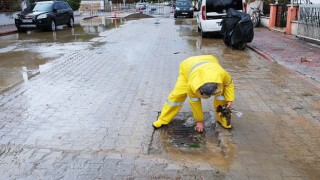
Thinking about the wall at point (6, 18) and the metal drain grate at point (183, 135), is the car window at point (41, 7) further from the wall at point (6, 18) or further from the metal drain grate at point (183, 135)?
the metal drain grate at point (183, 135)

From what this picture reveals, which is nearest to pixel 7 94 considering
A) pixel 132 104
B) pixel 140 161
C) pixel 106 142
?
pixel 132 104

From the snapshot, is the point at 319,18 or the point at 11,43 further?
the point at 11,43

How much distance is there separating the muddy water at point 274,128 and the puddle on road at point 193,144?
30 millimetres

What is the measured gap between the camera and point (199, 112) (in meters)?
4.91

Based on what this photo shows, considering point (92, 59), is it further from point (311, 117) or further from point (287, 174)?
point (287, 174)

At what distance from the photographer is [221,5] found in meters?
15.3

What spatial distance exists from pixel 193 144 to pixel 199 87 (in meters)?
0.92

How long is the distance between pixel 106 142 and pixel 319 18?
1109 cm

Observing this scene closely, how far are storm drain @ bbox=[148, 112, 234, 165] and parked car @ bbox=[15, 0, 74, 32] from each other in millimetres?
16088

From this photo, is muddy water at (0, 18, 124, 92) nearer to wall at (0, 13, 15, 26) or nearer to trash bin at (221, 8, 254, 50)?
trash bin at (221, 8, 254, 50)

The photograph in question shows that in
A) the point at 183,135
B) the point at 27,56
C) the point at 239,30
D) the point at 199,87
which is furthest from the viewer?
the point at 239,30

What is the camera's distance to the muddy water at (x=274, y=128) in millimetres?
4039

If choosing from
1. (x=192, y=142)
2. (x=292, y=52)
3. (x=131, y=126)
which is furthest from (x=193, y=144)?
(x=292, y=52)

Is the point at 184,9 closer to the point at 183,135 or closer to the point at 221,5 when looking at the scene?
the point at 221,5
